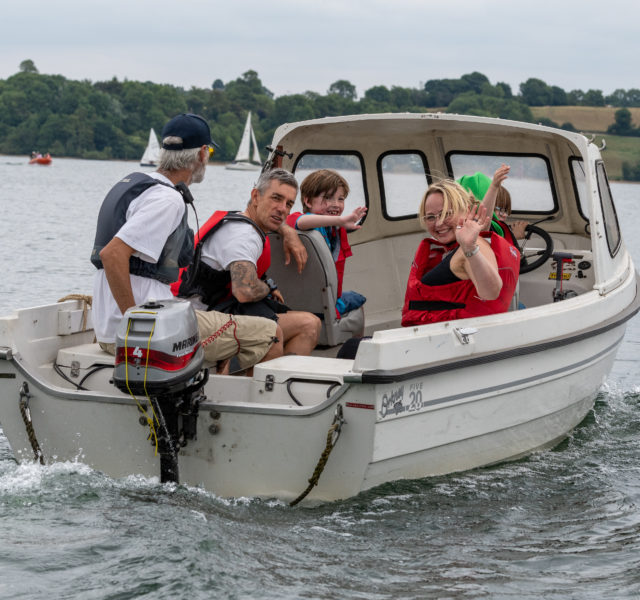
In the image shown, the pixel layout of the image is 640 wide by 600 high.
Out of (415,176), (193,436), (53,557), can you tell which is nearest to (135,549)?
(53,557)

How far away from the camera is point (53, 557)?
439 cm

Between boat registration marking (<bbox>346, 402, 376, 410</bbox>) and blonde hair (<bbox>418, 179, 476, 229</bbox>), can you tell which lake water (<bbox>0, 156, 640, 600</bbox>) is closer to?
boat registration marking (<bbox>346, 402, 376, 410</bbox>)

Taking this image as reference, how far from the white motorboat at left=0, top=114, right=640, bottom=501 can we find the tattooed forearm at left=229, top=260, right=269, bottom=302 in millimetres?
388

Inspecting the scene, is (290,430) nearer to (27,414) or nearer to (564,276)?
(27,414)

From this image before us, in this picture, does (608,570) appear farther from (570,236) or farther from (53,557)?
(570,236)

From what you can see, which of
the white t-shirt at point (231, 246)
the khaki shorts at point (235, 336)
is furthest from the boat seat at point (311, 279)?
the khaki shorts at point (235, 336)

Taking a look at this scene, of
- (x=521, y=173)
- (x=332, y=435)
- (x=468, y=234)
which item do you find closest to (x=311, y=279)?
(x=468, y=234)

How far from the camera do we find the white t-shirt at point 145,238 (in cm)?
478

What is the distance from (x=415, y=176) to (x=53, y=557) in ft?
16.7

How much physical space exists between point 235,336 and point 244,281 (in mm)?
296

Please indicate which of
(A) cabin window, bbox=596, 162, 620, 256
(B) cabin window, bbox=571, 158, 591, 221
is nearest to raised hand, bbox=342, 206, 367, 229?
(A) cabin window, bbox=596, 162, 620, 256

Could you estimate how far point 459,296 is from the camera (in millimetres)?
5699

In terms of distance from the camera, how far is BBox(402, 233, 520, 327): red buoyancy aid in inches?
224

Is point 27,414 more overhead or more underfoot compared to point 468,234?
more underfoot
